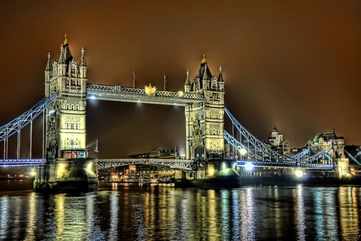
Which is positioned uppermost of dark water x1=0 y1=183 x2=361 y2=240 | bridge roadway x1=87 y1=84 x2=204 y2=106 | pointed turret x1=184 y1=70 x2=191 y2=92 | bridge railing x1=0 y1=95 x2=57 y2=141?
pointed turret x1=184 y1=70 x2=191 y2=92

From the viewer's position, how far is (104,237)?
23.3m

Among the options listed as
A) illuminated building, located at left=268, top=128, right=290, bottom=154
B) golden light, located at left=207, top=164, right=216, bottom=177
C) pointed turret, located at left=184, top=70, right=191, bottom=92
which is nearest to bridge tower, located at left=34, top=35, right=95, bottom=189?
golden light, located at left=207, top=164, right=216, bottom=177

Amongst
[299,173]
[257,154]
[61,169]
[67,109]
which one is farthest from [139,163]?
[299,173]

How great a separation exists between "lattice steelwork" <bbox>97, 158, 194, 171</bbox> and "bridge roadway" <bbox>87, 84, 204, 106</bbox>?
8371 mm

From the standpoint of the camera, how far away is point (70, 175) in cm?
6419

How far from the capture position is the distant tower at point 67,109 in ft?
226

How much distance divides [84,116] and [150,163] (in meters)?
13.7

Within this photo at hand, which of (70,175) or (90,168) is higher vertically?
(90,168)

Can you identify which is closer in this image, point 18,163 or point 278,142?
point 18,163

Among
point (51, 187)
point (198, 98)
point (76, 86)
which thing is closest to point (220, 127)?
point (198, 98)

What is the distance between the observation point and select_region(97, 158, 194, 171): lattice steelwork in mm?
75188

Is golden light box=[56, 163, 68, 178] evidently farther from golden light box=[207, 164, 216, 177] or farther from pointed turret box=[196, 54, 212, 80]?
pointed turret box=[196, 54, 212, 80]

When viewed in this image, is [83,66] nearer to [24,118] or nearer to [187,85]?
[24,118]

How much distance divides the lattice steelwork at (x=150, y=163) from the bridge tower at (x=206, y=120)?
7.65ft
